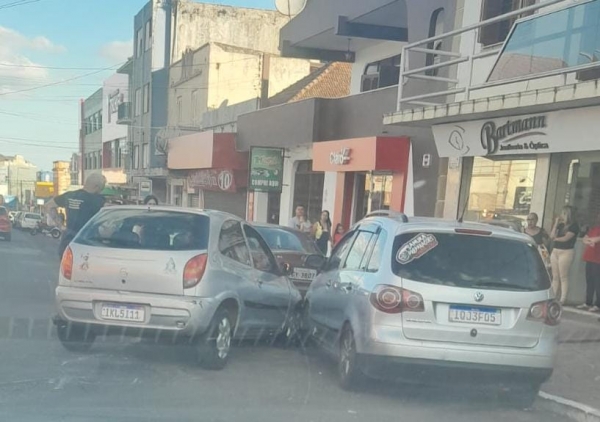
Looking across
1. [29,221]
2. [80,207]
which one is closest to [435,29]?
[80,207]

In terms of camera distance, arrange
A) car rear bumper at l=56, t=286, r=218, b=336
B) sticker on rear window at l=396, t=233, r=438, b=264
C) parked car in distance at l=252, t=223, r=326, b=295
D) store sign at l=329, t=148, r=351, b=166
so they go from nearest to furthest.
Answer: sticker on rear window at l=396, t=233, r=438, b=264 < car rear bumper at l=56, t=286, r=218, b=336 < parked car in distance at l=252, t=223, r=326, b=295 < store sign at l=329, t=148, r=351, b=166

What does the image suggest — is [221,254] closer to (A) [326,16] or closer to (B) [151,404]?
(B) [151,404]

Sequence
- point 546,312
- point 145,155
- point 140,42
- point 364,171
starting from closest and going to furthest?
point 546,312
point 364,171
point 145,155
point 140,42

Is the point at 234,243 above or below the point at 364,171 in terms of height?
below

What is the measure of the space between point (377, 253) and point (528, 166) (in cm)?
637

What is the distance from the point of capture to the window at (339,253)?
6363mm

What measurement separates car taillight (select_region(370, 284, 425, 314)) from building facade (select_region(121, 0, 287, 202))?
29.2 metres

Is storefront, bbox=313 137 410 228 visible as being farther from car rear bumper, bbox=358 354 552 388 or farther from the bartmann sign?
car rear bumper, bbox=358 354 552 388

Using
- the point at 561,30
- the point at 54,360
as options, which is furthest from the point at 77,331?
the point at 561,30

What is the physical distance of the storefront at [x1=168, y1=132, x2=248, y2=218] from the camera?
2191cm

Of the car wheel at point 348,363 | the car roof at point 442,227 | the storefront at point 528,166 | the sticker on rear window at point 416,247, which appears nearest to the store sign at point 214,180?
the storefront at point 528,166

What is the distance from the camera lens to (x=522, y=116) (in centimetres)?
995

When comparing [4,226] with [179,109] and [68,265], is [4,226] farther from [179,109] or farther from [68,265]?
[68,265]

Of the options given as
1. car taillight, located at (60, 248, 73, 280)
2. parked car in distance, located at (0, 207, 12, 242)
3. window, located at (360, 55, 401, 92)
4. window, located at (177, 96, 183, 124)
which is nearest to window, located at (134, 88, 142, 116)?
window, located at (177, 96, 183, 124)
